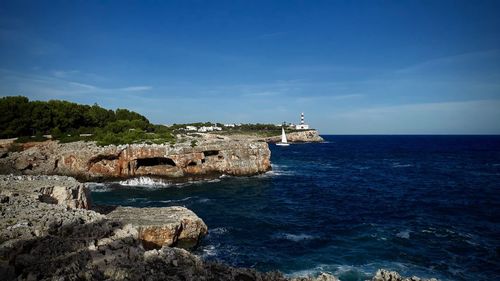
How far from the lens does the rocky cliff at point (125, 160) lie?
45250 mm

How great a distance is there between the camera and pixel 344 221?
29922 millimetres

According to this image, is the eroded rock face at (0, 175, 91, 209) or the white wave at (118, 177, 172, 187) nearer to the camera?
the eroded rock face at (0, 175, 91, 209)

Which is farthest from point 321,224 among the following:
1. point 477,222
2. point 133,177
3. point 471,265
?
point 133,177

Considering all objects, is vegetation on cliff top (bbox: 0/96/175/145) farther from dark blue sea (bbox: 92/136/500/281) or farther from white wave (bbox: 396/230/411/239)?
white wave (bbox: 396/230/411/239)

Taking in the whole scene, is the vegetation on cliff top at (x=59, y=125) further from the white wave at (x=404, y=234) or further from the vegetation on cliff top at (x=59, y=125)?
the white wave at (x=404, y=234)

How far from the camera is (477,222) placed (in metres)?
29.7

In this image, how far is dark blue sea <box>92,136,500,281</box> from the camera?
2072 centimetres

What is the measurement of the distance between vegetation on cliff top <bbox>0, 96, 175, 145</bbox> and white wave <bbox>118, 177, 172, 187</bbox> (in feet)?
19.1

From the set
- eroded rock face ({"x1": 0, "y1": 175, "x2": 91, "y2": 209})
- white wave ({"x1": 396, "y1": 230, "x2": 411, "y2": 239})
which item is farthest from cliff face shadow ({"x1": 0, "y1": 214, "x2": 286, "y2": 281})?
white wave ({"x1": 396, "y1": 230, "x2": 411, "y2": 239})

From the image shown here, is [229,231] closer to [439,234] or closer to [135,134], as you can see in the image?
[439,234]

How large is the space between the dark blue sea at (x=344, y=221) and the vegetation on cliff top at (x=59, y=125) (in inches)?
415

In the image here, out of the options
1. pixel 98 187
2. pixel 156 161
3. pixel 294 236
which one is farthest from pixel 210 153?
pixel 294 236

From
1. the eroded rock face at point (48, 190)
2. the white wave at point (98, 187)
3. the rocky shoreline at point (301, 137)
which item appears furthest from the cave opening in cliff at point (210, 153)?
the rocky shoreline at point (301, 137)

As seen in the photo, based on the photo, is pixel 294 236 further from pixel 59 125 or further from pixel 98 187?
pixel 59 125
